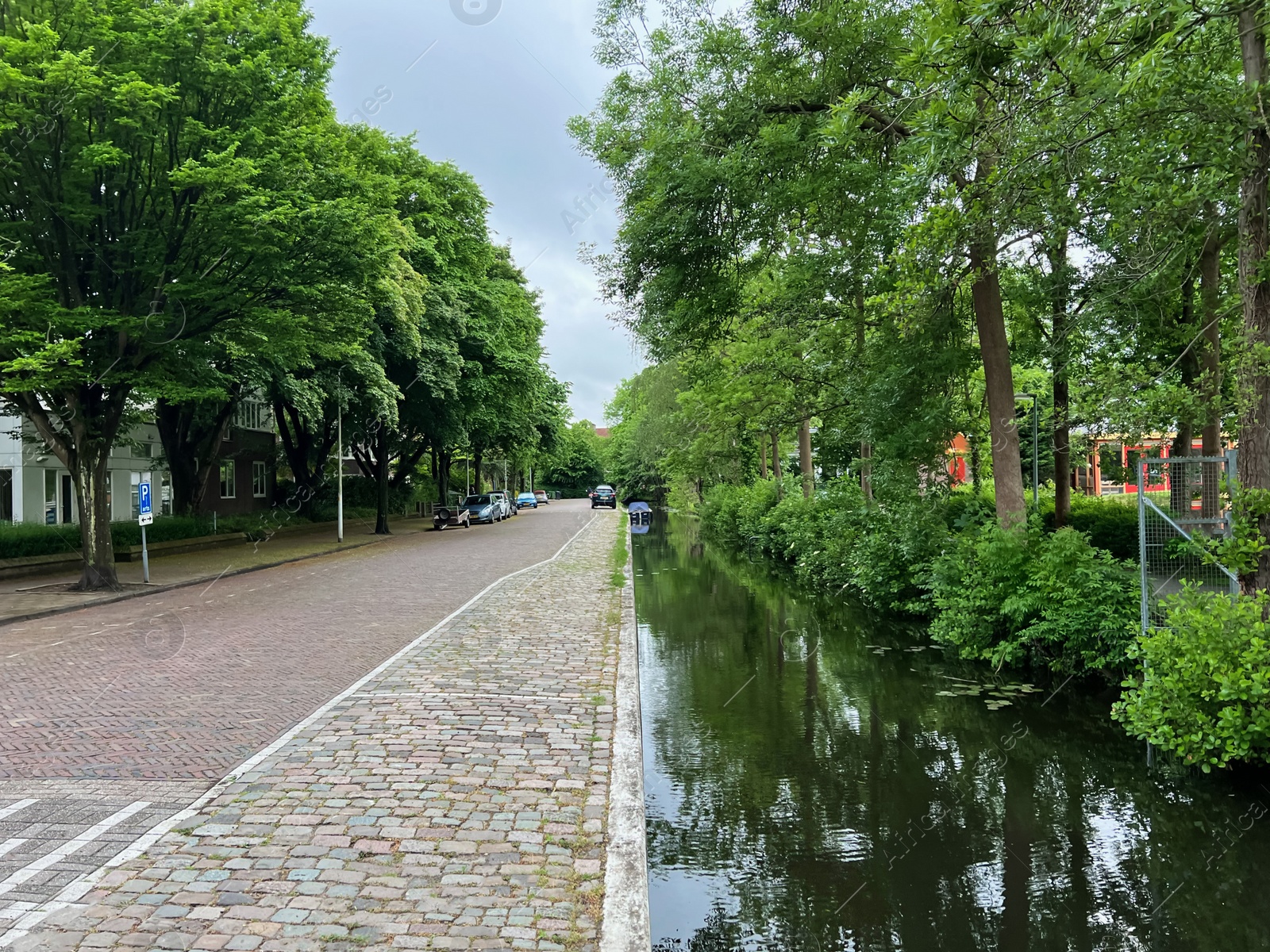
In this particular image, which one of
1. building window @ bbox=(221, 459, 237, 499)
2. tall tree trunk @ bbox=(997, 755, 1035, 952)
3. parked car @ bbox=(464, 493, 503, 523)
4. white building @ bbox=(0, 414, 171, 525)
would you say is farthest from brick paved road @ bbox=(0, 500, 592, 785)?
parked car @ bbox=(464, 493, 503, 523)

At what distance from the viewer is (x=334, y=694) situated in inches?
319

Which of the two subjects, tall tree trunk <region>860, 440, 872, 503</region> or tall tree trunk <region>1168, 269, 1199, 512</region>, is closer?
tall tree trunk <region>1168, 269, 1199, 512</region>

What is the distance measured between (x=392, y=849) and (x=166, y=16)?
53.4 feet

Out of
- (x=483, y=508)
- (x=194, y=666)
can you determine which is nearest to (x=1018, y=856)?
(x=194, y=666)

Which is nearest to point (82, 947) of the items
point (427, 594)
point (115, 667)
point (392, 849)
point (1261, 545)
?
point (392, 849)

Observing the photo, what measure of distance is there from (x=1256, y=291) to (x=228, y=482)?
136 ft

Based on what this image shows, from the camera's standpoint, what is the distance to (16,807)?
5238mm

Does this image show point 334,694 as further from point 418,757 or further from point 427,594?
point 427,594

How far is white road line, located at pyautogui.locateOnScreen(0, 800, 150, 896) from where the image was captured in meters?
4.24

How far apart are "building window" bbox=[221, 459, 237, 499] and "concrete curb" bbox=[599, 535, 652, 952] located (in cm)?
3723

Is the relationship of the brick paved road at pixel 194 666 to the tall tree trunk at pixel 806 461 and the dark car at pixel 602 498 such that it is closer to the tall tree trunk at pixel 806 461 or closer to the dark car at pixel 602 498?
the tall tree trunk at pixel 806 461

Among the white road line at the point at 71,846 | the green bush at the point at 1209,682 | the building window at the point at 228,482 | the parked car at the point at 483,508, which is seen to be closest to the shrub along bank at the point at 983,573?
the green bush at the point at 1209,682

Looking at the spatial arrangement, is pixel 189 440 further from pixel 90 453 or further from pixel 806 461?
pixel 806 461

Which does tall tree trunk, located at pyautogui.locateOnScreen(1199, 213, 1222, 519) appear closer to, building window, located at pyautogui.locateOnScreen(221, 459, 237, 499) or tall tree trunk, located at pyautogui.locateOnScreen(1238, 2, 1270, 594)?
tall tree trunk, located at pyautogui.locateOnScreen(1238, 2, 1270, 594)
